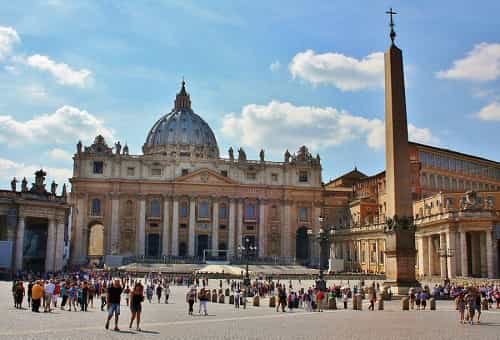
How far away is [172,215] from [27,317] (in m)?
61.1

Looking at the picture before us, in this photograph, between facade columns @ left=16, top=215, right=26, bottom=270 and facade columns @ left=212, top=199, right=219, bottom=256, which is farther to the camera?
facade columns @ left=212, top=199, right=219, bottom=256

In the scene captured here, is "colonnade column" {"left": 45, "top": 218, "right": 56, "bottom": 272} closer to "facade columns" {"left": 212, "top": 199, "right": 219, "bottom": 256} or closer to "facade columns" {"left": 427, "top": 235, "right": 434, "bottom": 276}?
"facade columns" {"left": 427, "top": 235, "right": 434, "bottom": 276}

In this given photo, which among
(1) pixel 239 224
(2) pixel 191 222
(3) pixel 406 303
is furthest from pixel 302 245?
(3) pixel 406 303

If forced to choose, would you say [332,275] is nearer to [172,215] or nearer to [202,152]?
[172,215]

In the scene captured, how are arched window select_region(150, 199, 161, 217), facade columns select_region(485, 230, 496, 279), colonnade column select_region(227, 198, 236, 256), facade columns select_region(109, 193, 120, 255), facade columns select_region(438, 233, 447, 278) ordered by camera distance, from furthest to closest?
colonnade column select_region(227, 198, 236, 256) → arched window select_region(150, 199, 161, 217) → facade columns select_region(109, 193, 120, 255) → facade columns select_region(438, 233, 447, 278) → facade columns select_region(485, 230, 496, 279)

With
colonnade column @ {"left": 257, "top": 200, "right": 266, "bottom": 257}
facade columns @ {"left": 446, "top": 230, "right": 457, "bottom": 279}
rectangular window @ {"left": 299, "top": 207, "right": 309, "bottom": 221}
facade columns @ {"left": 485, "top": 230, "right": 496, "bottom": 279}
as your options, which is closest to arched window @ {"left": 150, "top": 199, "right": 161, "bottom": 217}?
colonnade column @ {"left": 257, "top": 200, "right": 266, "bottom": 257}

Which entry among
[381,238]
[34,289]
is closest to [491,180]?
[381,238]

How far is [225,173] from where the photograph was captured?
8106 centimetres

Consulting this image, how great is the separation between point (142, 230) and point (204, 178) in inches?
395

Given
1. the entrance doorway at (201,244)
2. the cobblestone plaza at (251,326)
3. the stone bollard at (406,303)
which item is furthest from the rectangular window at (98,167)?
the stone bollard at (406,303)

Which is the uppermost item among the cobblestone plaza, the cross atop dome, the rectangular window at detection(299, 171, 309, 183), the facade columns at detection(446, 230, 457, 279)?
the cross atop dome

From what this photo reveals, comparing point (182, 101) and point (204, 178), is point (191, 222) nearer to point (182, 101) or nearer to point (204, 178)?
point (204, 178)

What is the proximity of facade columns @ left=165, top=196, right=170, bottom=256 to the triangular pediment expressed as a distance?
10.2ft

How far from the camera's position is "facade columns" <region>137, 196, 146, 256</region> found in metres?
76.8
